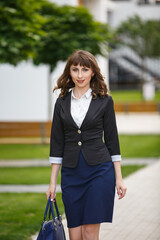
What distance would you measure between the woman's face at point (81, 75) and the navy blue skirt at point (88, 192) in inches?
20.7

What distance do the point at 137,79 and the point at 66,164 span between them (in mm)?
58348

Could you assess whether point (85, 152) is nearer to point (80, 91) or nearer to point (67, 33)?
point (80, 91)

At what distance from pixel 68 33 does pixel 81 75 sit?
478 inches

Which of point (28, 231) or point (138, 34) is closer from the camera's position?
point (28, 231)

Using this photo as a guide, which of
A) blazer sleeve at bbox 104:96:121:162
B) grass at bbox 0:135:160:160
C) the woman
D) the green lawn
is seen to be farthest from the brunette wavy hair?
grass at bbox 0:135:160:160

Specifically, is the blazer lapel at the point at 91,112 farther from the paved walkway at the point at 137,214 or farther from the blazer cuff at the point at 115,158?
the paved walkway at the point at 137,214

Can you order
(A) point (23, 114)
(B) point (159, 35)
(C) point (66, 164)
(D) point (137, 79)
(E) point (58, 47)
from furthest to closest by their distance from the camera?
(D) point (137, 79), (B) point (159, 35), (A) point (23, 114), (E) point (58, 47), (C) point (66, 164)

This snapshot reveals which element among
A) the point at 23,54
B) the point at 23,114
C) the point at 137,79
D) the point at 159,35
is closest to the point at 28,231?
the point at 23,54

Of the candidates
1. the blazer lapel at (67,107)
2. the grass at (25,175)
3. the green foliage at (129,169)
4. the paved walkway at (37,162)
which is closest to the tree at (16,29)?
the grass at (25,175)

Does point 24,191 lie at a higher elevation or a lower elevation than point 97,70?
lower

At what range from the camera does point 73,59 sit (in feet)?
12.5

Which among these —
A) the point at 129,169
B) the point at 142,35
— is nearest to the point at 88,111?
the point at 129,169

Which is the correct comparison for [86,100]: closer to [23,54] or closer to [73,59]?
[73,59]

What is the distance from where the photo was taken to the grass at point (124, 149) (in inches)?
543
